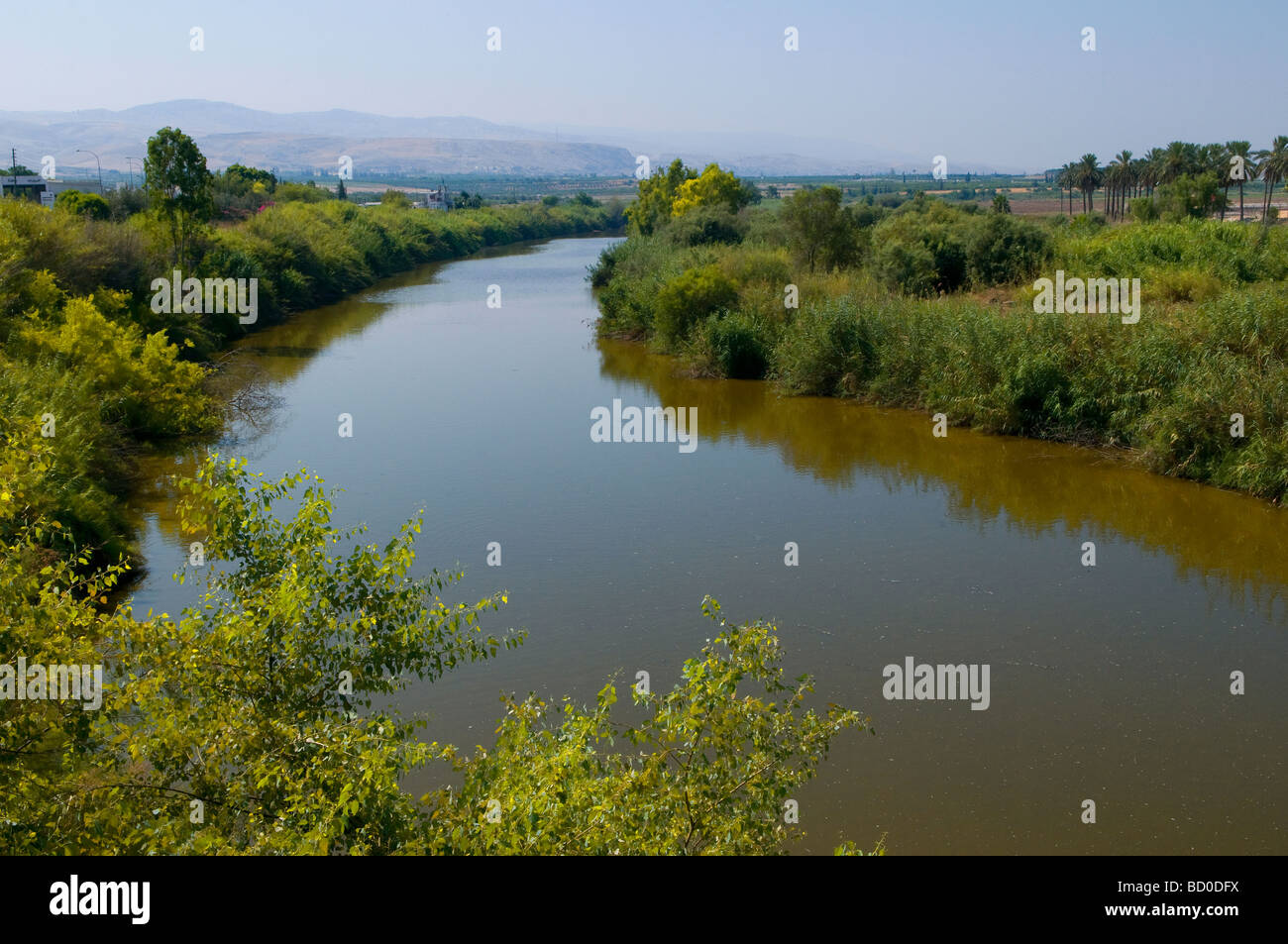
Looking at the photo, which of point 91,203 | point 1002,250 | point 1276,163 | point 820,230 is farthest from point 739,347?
point 1276,163

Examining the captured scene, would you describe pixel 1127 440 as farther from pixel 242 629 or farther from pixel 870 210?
pixel 870 210

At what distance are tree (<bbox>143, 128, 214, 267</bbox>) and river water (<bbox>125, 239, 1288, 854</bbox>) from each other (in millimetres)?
8660

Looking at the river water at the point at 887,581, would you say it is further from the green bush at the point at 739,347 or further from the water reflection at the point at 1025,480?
the green bush at the point at 739,347

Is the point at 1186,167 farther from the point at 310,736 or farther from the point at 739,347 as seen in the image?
the point at 310,736

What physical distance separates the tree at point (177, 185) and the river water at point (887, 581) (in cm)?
866

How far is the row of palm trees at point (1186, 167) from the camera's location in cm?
5484

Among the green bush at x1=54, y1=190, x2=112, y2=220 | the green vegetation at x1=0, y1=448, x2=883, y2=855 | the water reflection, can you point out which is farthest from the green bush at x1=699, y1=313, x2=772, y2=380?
the green bush at x1=54, y1=190, x2=112, y2=220

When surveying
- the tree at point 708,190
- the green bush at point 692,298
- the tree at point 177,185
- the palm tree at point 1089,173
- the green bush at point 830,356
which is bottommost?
the green bush at point 830,356

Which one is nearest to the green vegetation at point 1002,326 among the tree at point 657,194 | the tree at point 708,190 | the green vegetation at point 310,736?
the green vegetation at point 310,736

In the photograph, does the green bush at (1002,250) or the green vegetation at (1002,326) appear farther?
the green bush at (1002,250)
